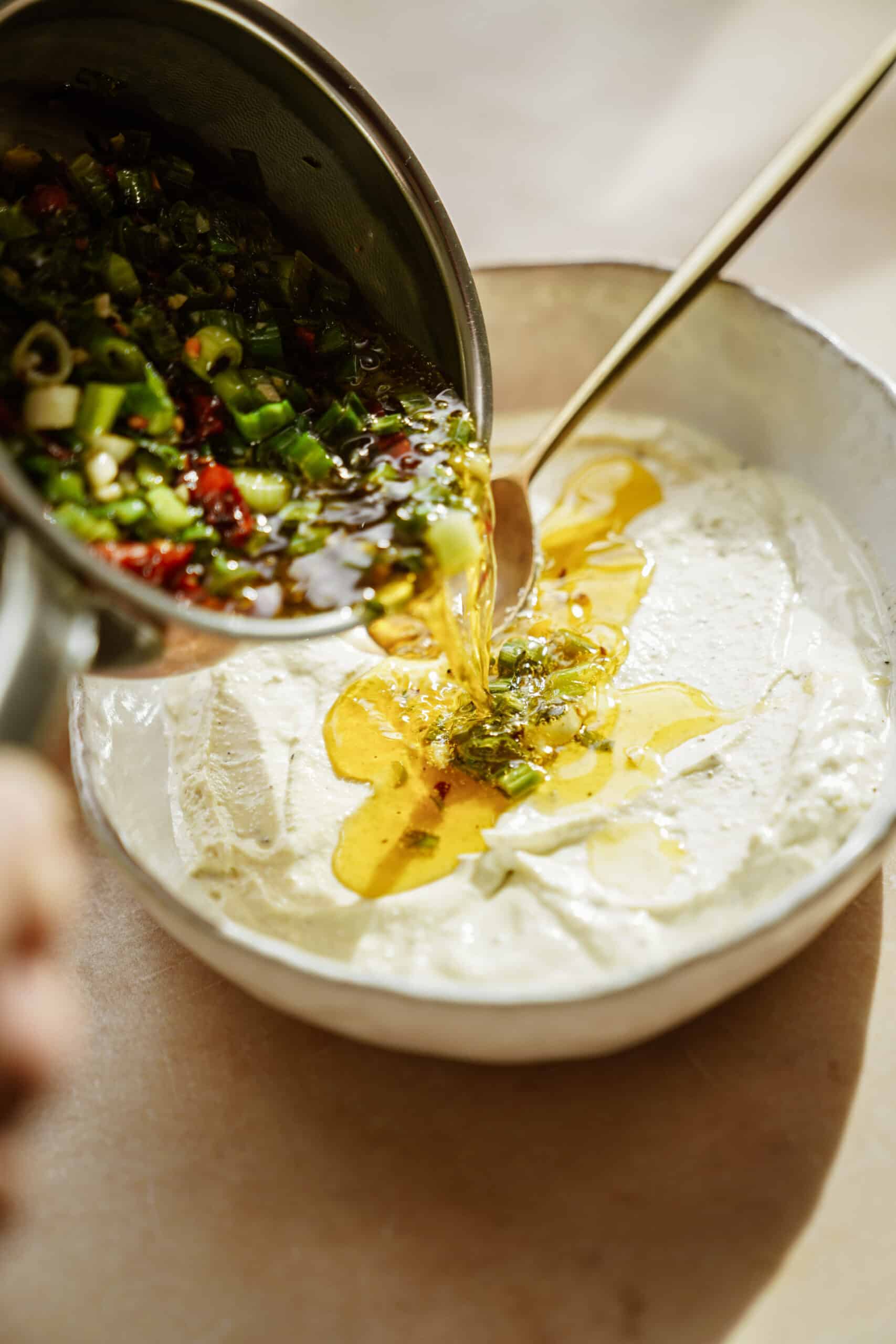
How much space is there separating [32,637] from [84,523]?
31 cm

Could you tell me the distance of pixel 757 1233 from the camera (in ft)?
5.50

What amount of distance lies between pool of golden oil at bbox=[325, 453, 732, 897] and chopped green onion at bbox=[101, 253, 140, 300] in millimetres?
877

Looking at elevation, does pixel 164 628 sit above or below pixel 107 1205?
above

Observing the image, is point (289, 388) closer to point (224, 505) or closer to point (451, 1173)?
point (224, 505)

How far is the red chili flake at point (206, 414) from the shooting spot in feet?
6.76

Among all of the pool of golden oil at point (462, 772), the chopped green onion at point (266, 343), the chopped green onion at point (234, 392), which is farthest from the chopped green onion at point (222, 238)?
the pool of golden oil at point (462, 772)

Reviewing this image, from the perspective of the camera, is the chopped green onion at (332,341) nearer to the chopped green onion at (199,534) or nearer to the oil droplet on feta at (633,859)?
the chopped green onion at (199,534)

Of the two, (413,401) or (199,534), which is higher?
(413,401)

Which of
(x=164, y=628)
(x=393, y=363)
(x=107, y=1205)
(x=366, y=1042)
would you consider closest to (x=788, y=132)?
(x=393, y=363)

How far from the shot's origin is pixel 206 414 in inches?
81.3

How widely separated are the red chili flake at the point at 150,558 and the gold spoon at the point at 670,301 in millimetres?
888

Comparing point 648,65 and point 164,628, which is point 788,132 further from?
point 164,628

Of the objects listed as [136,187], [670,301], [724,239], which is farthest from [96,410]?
[724,239]

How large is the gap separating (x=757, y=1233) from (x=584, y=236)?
2939 mm
